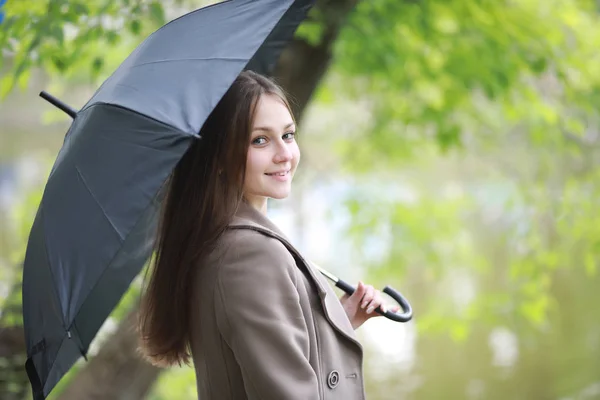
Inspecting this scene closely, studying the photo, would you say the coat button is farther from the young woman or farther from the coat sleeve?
the coat sleeve

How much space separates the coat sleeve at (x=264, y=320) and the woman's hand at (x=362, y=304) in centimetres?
44

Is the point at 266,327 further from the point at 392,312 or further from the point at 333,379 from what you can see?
the point at 392,312

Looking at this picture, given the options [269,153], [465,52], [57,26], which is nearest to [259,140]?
[269,153]

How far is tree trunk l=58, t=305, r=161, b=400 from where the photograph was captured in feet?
12.5

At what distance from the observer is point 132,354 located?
12.5ft

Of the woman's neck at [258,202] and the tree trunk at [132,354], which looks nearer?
the woman's neck at [258,202]

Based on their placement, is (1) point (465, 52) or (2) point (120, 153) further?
(1) point (465, 52)

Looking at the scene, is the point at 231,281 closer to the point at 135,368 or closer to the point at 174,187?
the point at 174,187

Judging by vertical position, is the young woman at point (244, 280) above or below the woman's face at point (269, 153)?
below

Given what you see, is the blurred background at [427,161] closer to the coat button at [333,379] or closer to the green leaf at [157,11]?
the green leaf at [157,11]

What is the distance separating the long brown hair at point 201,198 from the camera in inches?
71.0

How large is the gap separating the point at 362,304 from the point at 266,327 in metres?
0.55

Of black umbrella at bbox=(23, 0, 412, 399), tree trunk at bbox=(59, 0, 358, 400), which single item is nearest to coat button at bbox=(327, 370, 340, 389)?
black umbrella at bbox=(23, 0, 412, 399)

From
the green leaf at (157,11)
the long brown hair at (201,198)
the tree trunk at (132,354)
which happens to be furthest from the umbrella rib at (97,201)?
the tree trunk at (132,354)
